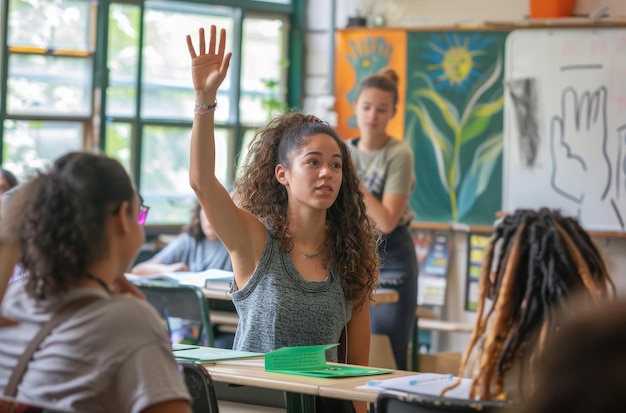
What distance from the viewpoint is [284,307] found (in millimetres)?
2922

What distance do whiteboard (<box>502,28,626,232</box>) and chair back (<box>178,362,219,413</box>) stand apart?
4.09m

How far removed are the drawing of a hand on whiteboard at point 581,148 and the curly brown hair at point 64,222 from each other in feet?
15.8

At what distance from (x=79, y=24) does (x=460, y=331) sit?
2.92 m

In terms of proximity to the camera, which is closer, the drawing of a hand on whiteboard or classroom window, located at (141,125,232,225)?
the drawing of a hand on whiteboard

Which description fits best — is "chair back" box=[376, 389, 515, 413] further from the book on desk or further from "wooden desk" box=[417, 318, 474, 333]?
"wooden desk" box=[417, 318, 474, 333]

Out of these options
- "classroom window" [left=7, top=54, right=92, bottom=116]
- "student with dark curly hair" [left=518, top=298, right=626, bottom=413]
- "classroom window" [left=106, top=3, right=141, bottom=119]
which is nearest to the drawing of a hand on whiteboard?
"classroom window" [left=106, top=3, right=141, bottom=119]

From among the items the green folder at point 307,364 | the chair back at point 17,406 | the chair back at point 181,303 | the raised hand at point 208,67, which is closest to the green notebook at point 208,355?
the green folder at point 307,364

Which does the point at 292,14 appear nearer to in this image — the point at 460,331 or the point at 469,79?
the point at 469,79

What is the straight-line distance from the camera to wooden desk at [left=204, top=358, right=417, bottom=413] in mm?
2342

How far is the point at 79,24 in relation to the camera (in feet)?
20.1

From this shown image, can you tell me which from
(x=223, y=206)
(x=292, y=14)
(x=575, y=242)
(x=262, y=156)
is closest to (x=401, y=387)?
(x=575, y=242)

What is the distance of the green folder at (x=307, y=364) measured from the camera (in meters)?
2.58

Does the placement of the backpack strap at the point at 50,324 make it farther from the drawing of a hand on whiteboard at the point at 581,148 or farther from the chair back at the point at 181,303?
the drawing of a hand on whiteboard at the point at 581,148

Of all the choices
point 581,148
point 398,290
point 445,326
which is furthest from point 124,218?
point 581,148
